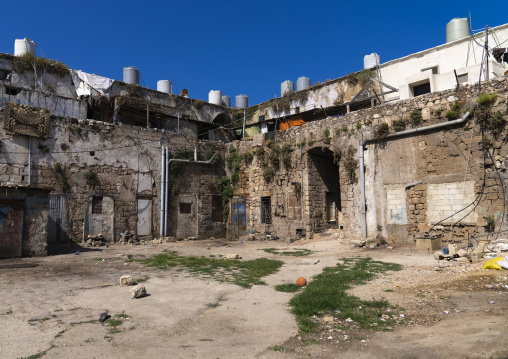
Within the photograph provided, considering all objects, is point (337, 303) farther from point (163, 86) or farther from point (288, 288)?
point (163, 86)

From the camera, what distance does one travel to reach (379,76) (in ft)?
65.8

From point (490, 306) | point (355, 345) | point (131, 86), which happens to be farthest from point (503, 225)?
point (131, 86)

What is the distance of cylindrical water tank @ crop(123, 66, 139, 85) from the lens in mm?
21625

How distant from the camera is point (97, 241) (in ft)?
50.3

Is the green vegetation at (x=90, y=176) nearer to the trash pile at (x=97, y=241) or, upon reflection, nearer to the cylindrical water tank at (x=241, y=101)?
the trash pile at (x=97, y=241)

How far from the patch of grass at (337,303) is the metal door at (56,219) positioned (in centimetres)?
1145

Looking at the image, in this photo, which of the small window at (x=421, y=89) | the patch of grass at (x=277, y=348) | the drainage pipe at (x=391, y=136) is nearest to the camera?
the patch of grass at (x=277, y=348)

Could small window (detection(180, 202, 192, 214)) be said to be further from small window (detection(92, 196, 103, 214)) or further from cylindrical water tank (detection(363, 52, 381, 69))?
cylindrical water tank (detection(363, 52, 381, 69))

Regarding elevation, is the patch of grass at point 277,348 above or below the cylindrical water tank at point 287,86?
below

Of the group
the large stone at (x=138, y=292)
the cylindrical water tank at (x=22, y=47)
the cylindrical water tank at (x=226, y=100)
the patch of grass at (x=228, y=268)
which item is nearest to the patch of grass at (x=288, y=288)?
the patch of grass at (x=228, y=268)

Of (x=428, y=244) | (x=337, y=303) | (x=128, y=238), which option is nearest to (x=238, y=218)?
(x=128, y=238)

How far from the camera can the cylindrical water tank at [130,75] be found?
70.9ft

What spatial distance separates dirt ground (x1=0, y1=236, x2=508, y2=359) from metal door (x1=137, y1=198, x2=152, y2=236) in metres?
8.58

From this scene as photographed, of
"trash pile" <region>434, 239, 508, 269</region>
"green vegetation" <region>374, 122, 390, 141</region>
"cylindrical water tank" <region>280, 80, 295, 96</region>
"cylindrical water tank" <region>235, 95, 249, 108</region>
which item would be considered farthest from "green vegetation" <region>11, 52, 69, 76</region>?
"trash pile" <region>434, 239, 508, 269</region>
